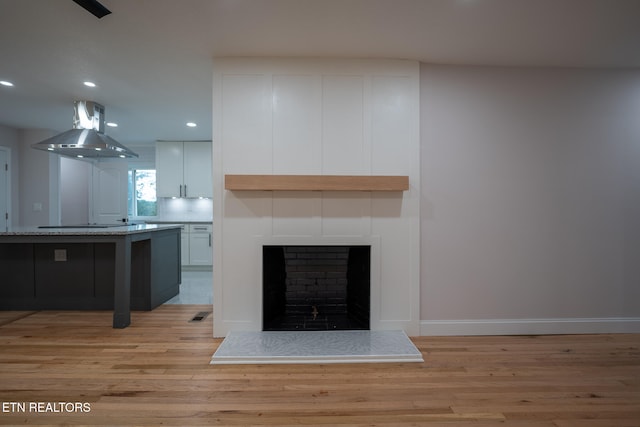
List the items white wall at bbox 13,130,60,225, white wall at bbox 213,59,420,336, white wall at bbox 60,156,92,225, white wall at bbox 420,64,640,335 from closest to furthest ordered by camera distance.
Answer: white wall at bbox 213,59,420,336, white wall at bbox 420,64,640,335, white wall at bbox 13,130,60,225, white wall at bbox 60,156,92,225

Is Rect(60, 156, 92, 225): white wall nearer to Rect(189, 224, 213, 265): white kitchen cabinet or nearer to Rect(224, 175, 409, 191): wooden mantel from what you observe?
Rect(189, 224, 213, 265): white kitchen cabinet

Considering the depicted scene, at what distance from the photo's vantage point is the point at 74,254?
11.3 ft

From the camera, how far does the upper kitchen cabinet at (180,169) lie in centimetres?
584

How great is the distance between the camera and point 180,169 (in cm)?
585

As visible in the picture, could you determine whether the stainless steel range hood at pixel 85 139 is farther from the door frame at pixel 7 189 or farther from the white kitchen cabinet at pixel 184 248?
the door frame at pixel 7 189

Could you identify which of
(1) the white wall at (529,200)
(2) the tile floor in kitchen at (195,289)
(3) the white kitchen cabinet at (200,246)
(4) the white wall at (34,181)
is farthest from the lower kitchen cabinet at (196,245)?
(1) the white wall at (529,200)

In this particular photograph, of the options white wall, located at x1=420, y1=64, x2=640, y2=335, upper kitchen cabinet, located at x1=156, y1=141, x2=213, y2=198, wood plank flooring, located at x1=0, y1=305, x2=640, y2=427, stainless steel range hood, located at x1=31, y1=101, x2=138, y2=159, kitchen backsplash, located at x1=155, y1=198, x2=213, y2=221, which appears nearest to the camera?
wood plank flooring, located at x1=0, y1=305, x2=640, y2=427

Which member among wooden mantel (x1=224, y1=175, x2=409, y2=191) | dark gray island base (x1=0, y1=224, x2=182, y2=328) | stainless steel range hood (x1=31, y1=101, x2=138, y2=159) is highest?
stainless steel range hood (x1=31, y1=101, x2=138, y2=159)

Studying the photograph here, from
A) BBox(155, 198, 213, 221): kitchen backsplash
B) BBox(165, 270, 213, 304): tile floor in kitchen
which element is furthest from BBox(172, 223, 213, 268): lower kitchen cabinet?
BBox(155, 198, 213, 221): kitchen backsplash

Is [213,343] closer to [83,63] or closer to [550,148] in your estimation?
[83,63]

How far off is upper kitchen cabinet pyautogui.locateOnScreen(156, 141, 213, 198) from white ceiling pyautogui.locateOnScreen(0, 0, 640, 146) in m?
2.56

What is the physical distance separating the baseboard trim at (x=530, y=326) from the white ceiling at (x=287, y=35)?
2.52 m

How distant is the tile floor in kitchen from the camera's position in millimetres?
3941

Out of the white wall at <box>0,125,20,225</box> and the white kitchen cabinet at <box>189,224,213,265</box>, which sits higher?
the white wall at <box>0,125,20,225</box>
